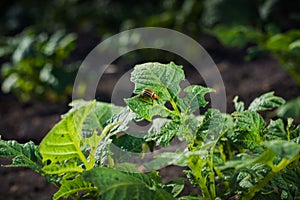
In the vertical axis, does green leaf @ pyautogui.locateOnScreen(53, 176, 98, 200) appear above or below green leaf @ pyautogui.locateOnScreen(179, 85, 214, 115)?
below

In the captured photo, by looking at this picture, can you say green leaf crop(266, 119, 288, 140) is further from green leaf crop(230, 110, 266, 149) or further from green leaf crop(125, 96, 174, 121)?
green leaf crop(125, 96, 174, 121)

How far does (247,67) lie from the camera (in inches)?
122

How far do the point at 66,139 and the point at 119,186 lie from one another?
6.3 inches

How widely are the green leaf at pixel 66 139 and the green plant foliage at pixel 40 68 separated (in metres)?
1.67

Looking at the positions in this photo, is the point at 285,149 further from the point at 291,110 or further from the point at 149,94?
the point at 291,110

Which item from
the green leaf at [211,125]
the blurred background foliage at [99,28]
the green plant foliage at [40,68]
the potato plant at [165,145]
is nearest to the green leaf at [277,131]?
the potato plant at [165,145]

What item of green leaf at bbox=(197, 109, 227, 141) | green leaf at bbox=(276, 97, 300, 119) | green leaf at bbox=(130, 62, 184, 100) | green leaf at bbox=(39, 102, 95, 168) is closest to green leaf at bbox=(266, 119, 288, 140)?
green leaf at bbox=(197, 109, 227, 141)

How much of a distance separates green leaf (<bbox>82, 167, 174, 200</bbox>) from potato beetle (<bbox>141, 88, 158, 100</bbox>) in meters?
0.18

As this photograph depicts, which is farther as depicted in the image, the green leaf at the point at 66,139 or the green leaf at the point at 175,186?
the green leaf at the point at 175,186

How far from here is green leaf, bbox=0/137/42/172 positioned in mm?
1109

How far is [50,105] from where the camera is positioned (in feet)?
9.68

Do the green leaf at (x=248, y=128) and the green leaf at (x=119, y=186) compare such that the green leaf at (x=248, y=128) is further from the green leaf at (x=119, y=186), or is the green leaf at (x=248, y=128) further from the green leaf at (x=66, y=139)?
the green leaf at (x=66, y=139)

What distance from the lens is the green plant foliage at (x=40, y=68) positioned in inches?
109

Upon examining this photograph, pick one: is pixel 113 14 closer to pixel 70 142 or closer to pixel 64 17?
pixel 64 17
